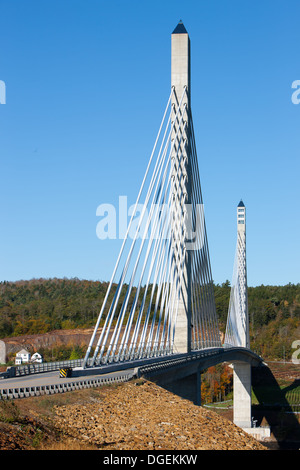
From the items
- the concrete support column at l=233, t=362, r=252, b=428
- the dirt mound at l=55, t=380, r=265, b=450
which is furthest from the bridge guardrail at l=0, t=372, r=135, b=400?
the concrete support column at l=233, t=362, r=252, b=428

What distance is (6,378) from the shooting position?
3025cm

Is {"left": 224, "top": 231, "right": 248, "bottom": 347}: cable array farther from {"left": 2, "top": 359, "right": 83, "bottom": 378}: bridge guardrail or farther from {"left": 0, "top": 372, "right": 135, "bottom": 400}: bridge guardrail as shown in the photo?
{"left": 0, "top": 372, "right": 135, "bottom": 400}: bridge guardrail

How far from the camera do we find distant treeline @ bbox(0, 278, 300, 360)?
118m

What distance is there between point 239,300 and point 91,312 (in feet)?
155

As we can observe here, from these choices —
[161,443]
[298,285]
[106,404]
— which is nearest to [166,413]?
[106,404]

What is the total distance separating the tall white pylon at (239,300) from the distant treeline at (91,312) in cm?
3522

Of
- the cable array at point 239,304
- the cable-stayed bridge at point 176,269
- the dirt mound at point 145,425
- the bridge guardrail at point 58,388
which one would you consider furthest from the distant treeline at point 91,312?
the dirt mound at point 145,425

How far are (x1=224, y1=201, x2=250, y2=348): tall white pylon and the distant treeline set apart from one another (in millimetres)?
35217

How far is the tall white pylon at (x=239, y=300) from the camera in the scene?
78.1 metres

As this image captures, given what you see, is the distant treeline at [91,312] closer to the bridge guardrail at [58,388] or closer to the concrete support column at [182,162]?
the concrete support column at [182,162]

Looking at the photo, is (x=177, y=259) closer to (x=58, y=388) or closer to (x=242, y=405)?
(x=58, y=388)
